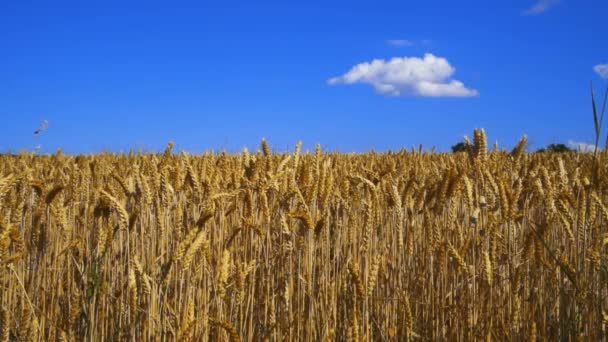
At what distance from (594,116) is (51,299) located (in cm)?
236

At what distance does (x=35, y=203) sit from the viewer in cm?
389

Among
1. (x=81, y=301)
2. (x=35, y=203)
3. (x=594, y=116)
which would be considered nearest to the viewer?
(x=594, y=116)

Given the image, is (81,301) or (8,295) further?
(8,295)

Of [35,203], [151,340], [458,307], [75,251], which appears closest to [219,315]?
[151,340]

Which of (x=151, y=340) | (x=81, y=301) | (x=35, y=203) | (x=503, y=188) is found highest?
(x=35, y=203)

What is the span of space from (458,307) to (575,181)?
1595 millimetres

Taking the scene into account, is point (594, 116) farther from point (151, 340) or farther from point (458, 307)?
point (151, 340)

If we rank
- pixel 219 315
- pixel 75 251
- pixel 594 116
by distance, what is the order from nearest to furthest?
pixel 594 116 < pixel 219 315 < pixel 75 251

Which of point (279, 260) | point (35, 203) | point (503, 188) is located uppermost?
point (35, 203)

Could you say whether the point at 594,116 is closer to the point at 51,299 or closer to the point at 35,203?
the point at 51,299

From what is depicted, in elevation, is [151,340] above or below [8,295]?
below

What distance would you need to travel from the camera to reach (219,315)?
202 cm

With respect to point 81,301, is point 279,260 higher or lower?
higher

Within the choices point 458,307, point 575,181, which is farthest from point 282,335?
point 575,181
